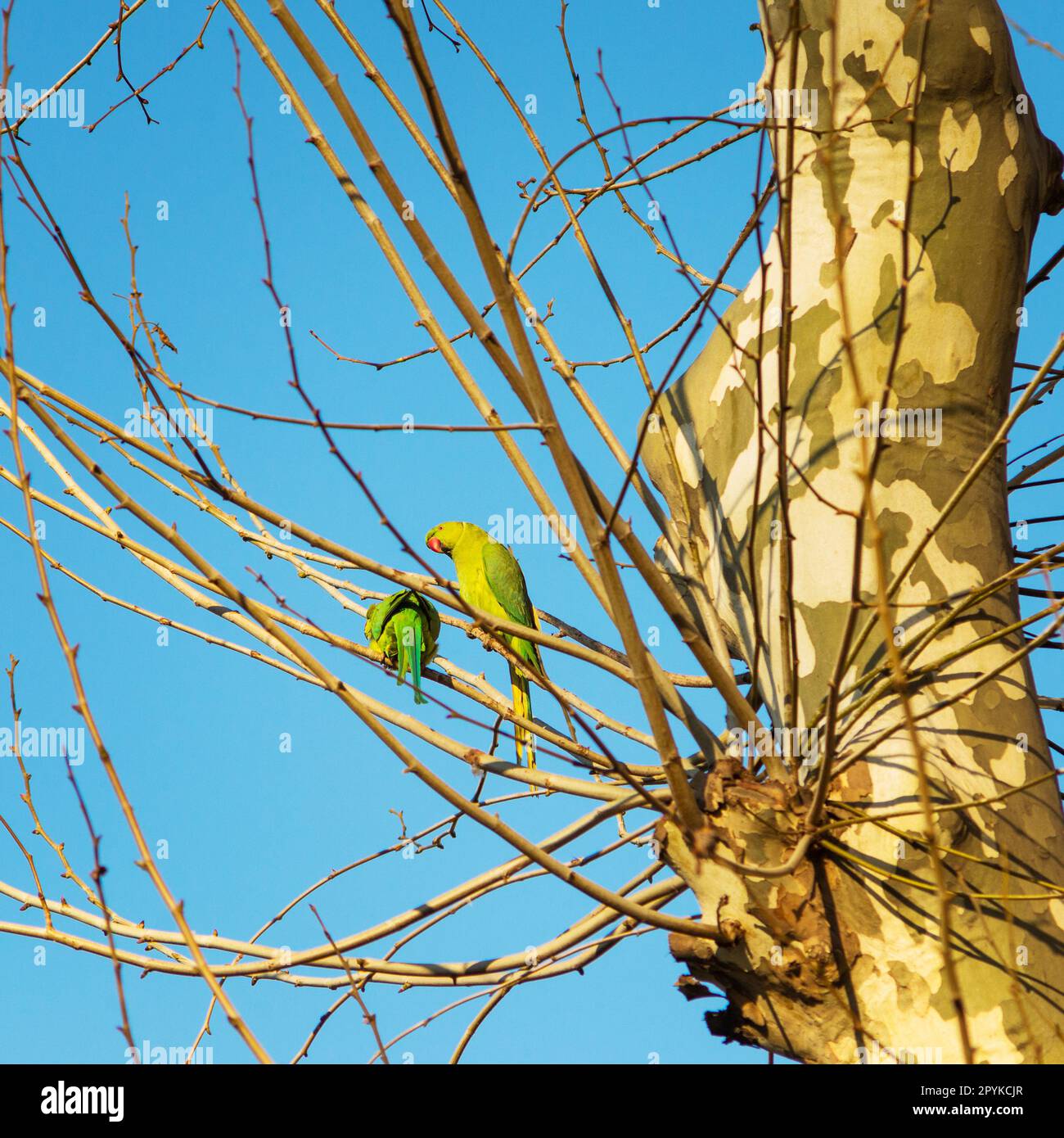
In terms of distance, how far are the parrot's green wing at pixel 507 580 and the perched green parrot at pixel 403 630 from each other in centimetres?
146

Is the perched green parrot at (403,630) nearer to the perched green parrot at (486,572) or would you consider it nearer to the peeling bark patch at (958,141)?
the perched green parrot at (486,572)

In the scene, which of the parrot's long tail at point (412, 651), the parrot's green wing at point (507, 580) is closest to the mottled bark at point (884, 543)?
the parrot's long tail at point (412, 651)

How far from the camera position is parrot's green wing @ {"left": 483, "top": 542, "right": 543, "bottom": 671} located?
601 cm

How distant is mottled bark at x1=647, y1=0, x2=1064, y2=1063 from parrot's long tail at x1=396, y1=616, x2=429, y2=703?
1.47m

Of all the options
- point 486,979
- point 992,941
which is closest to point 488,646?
point 486,979

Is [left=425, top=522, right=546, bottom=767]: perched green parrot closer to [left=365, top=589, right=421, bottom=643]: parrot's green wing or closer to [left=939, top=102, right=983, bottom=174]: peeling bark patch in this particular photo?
[left=365, top=589, right=421, bottom=643]: parrot's green wing

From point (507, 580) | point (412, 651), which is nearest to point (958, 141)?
point (412, 651)

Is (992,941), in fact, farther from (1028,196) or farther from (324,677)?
(1028,196)

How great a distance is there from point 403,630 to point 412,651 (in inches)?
6.1

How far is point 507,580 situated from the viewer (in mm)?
6047

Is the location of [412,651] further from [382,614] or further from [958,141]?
[958,141]

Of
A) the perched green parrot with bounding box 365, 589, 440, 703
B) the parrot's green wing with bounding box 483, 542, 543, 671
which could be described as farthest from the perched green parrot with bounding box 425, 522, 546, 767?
the perched green parrot with bounding box 365, 589, 440, 703

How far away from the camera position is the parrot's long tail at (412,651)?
4031mm
